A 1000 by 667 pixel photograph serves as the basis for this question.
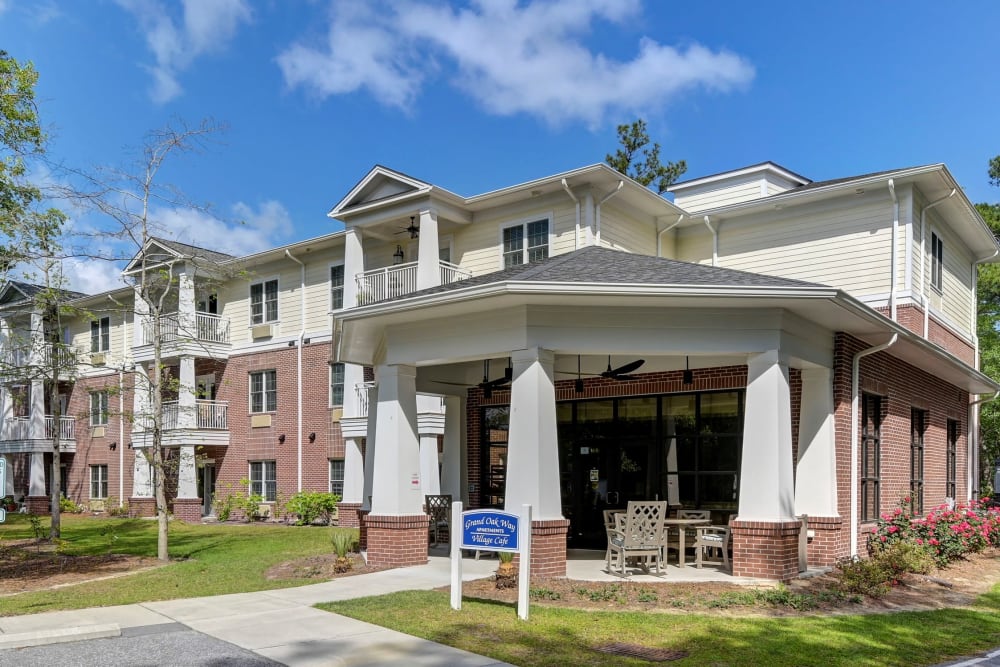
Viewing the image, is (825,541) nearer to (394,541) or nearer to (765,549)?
(765,549)

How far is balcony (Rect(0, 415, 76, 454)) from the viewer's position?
34000mm

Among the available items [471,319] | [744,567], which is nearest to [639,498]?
[744,567]

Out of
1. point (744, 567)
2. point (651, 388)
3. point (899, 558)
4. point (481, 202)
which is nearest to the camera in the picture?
point (744, 567)

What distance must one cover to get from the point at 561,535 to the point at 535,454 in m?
1.12

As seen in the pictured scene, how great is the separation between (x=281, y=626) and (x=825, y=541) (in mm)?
8309

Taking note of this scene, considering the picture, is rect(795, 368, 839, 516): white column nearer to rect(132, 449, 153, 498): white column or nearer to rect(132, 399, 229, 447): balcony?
rect(132, 399, 229, 447): balcony

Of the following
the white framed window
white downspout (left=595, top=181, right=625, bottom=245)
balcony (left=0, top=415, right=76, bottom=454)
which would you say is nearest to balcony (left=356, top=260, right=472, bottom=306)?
the white framed window

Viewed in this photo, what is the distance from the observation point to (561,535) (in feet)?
36.3

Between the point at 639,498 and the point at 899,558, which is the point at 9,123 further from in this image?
the point at 899,558

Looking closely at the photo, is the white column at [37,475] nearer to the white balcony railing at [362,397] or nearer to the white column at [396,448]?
the white balcony railing at [362,397]

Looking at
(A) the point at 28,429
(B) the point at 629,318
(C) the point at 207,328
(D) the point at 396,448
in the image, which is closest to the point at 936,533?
(B) the point at 629,318

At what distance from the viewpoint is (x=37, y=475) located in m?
33.9

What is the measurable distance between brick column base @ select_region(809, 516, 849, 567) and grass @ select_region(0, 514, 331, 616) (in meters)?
7.59

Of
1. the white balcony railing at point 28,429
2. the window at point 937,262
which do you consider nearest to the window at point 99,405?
the white balcony railing at point 28,429
